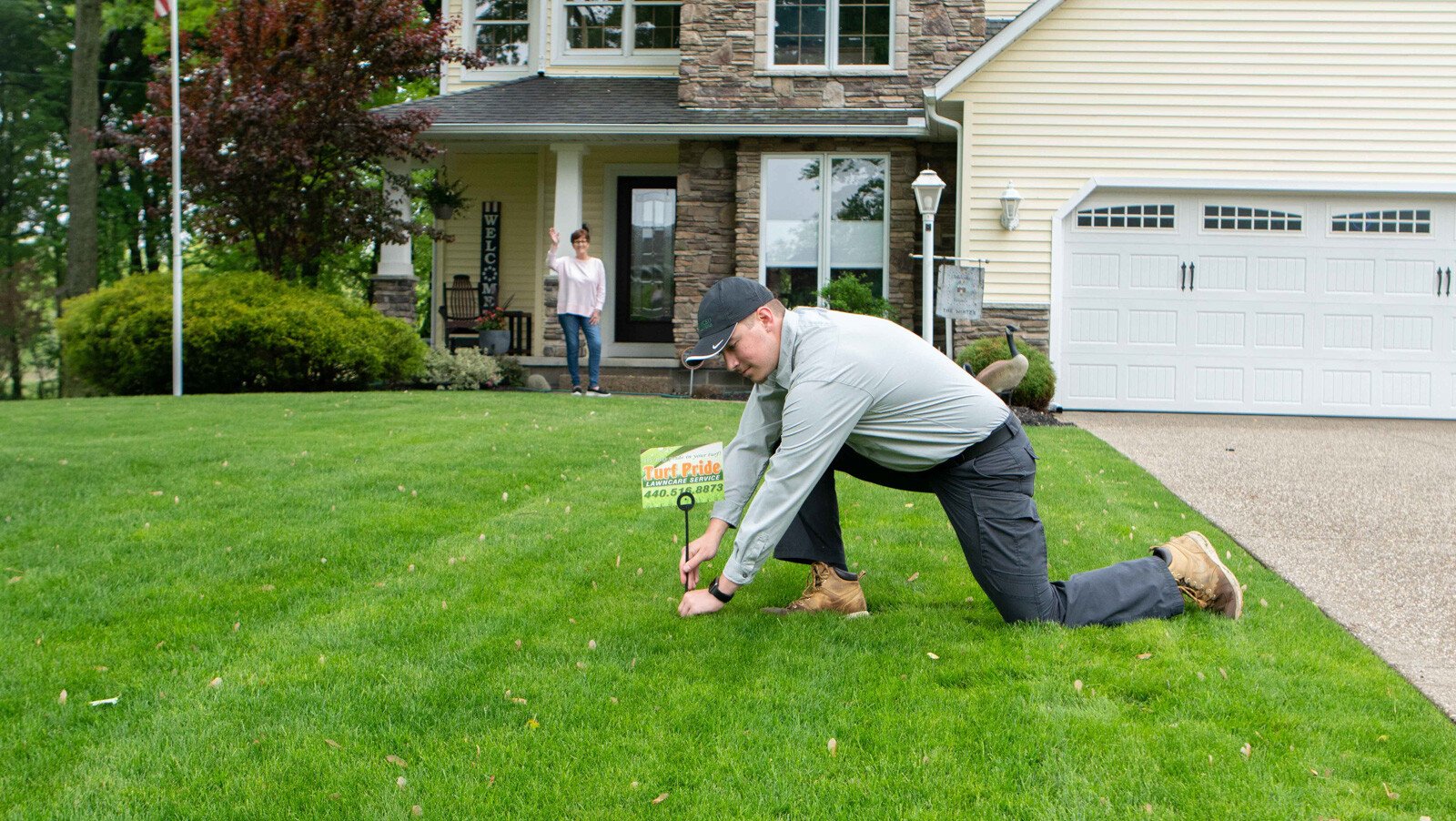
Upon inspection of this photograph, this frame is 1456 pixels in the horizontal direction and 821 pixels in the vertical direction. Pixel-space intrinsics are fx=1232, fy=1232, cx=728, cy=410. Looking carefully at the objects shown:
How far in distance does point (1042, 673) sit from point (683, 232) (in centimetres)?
1213

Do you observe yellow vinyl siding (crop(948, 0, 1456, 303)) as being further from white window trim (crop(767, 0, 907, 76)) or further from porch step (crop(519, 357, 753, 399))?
porch step (crop(519, 357, 753, 399))

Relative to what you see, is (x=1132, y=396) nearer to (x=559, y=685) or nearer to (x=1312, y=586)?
(x=1312, y=586)

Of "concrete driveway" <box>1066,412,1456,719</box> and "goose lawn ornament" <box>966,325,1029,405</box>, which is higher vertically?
"goose lawn ornament" <box>966,325,1029,405</box>

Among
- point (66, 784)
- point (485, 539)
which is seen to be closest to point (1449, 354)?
point (485, 539)

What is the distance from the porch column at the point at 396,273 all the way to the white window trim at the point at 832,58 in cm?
483

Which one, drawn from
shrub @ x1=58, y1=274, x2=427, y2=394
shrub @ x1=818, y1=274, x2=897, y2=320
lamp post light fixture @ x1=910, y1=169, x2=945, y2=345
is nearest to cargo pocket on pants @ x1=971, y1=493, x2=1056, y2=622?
lamp post light fixture @ x1=910, y1=169, x2=945, y2=345

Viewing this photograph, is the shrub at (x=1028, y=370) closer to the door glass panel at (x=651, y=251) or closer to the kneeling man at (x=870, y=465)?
the door glass panel at (x=651, y=251)

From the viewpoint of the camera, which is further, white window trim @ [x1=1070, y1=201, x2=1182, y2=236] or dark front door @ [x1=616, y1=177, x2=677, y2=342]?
dark front door @ [x1=616, y1=177, x2=677, y2=342]

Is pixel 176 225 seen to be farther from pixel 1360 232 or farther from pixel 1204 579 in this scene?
pixel 1360 232

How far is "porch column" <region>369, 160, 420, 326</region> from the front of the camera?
15.1 m

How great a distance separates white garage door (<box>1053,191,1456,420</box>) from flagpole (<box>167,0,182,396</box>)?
31.0 feet

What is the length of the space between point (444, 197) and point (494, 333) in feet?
7.32

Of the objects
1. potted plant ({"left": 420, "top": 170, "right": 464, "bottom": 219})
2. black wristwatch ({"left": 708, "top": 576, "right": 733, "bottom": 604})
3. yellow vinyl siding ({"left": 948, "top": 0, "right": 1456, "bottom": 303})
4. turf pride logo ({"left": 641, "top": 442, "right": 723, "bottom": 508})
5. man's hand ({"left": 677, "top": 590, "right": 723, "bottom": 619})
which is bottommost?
man's hand ({"left": 677, "top": 590, "right": 723, "bottom": 619})

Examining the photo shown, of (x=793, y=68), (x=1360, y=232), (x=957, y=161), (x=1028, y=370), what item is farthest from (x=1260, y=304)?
(x=793, y=68)
